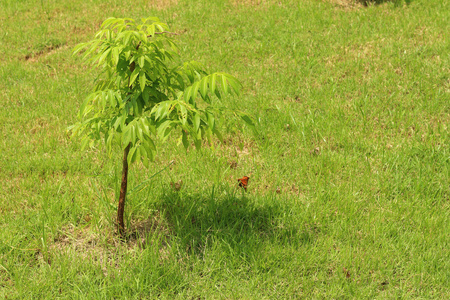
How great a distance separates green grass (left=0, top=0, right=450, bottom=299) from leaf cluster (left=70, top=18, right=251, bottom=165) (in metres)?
0.41

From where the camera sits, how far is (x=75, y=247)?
3.49m

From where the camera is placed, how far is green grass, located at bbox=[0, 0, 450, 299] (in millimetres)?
3260

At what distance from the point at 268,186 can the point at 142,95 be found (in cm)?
177

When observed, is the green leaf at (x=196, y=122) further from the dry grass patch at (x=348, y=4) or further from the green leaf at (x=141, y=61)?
the dry grass patch at (x=348, y=4)

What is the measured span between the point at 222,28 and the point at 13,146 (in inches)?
181

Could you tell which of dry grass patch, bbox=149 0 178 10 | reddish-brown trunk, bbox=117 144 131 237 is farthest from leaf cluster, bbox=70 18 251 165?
dry grass patch, bbox=149 0 178 10

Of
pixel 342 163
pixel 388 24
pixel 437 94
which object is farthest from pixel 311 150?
pixel 388 24

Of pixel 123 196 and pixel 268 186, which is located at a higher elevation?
pixel 123 196

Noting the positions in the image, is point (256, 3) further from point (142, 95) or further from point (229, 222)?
point (142, 95)

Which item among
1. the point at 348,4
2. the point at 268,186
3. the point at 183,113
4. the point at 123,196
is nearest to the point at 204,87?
Answer: the point at 183,113

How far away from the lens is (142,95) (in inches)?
121

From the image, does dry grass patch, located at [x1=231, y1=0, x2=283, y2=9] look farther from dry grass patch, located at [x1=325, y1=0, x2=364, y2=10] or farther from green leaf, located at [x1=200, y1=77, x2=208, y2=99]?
green leaf, located at [x1=200, y1=77, x2=208, y2=99]

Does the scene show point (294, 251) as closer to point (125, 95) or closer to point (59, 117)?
point (125, 95)

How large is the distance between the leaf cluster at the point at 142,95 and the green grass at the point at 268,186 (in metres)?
0.41
